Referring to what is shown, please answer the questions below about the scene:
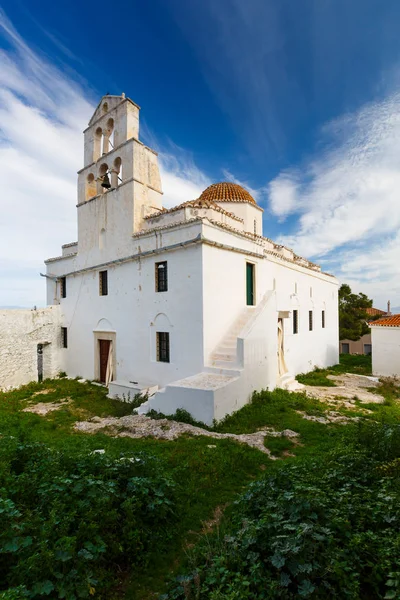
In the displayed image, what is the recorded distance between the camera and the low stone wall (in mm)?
14047

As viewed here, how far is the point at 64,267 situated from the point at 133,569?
16663 mm

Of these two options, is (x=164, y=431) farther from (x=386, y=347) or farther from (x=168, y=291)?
(x=386, y=347)

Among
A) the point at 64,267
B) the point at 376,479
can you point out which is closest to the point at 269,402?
the point at 376,479

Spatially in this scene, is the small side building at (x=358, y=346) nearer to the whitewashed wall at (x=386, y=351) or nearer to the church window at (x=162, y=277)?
the whitewashed wall at (x=386, y=351)

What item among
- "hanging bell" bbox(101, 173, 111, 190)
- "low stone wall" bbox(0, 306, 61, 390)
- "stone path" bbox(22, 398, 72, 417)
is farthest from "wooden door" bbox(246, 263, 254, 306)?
"low stone wall" bbox(0, 306, 61, 390)

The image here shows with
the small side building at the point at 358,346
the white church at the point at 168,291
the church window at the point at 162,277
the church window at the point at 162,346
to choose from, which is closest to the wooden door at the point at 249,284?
the white church at the point at 168,291

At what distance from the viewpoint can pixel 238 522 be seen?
3461 millimetres

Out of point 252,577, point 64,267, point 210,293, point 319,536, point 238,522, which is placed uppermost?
point 64,267

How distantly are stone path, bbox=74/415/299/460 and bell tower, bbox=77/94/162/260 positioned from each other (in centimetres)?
719

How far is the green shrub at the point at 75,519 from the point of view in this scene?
2467 millimetres

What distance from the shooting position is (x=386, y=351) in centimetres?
1694

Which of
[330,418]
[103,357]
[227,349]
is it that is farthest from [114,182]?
[330,418]

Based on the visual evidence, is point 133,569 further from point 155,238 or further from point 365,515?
point 155,238

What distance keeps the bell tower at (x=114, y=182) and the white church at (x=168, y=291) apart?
51 millimetres
